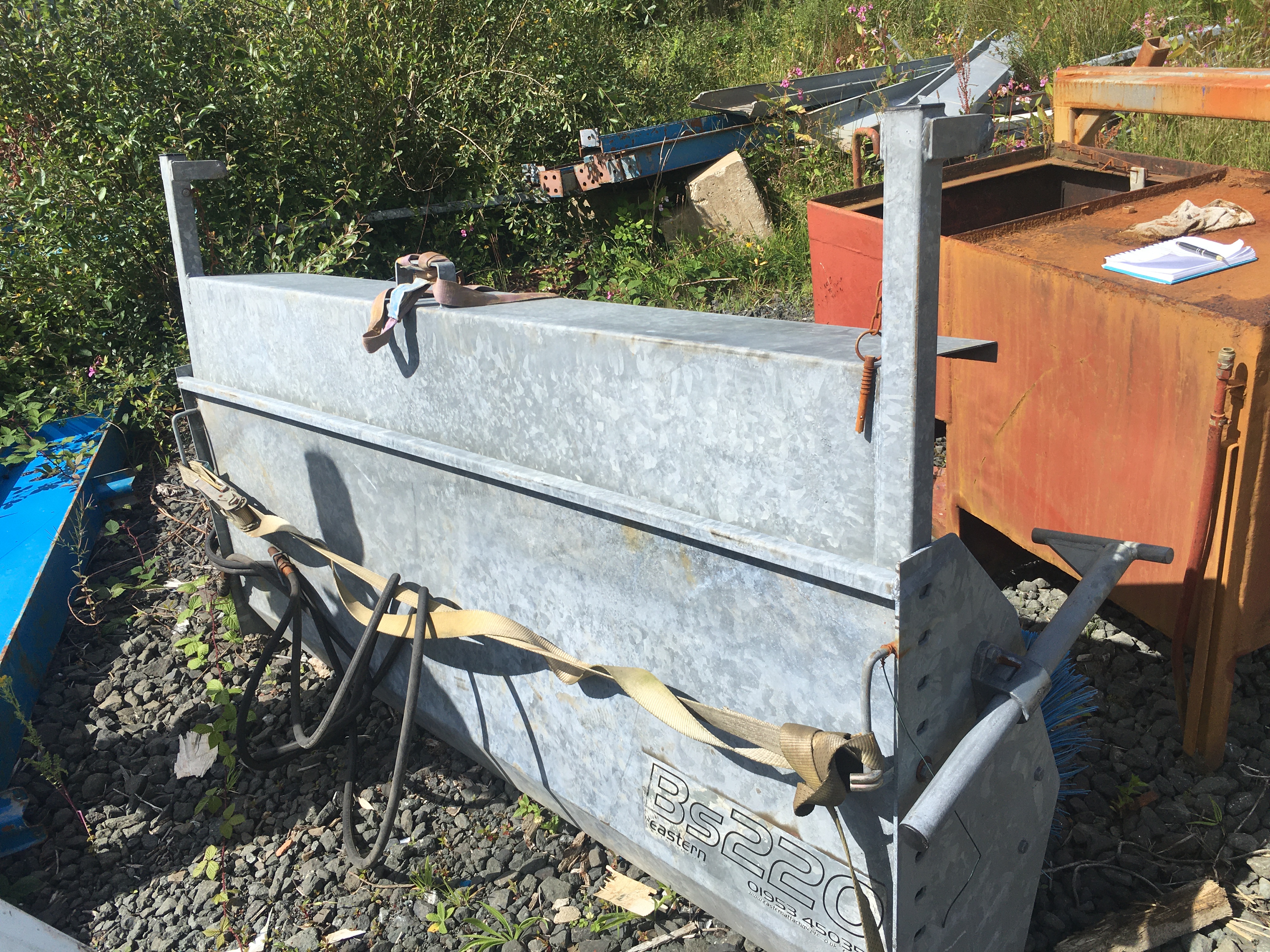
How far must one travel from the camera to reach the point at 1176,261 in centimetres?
253

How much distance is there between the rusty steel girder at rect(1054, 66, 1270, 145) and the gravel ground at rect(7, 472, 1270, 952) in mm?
1732

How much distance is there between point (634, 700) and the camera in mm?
2086

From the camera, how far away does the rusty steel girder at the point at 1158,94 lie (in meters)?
2.83

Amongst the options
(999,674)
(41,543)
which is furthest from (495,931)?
(41,543)

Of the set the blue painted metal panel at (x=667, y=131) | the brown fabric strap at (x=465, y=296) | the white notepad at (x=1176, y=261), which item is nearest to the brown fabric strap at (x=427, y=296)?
the brown fabric strap at (x=465, y=296)

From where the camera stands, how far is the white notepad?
2432mm

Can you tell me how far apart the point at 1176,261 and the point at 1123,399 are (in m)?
0.43

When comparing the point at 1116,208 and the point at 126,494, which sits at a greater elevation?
the point at 1116,208

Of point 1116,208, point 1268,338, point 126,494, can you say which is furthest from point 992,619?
point 126,494

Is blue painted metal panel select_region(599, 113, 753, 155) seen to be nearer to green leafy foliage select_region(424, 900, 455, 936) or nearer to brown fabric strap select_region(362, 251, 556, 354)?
brown fabric strap select_region(362, 251, 556, 354)

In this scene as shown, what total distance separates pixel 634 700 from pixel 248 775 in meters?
1.82

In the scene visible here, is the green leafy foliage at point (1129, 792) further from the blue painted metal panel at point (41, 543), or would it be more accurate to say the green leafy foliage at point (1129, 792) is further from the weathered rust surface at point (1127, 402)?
the blue painted metal panel at point (41, 543)

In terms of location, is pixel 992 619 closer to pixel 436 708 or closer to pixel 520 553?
pixel 520 553

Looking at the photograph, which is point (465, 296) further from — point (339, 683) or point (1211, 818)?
point (1211, 818)
